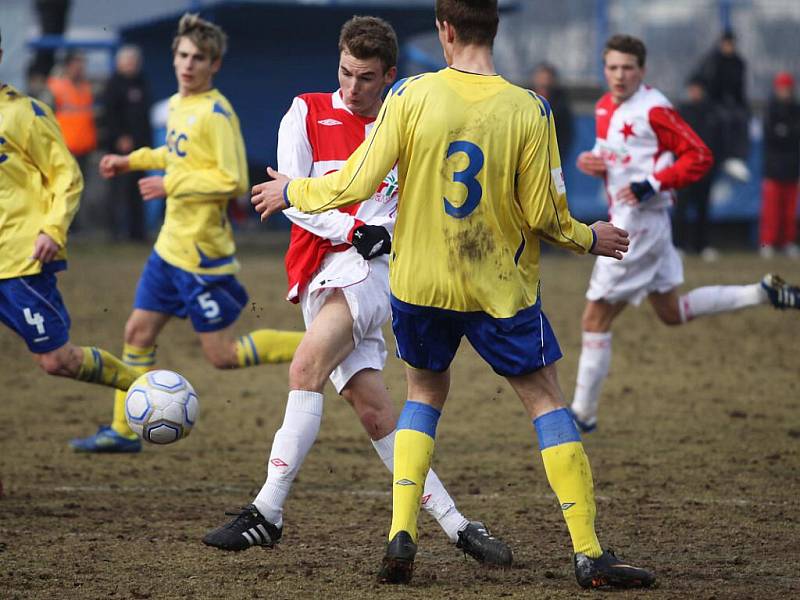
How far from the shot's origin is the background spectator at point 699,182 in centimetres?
1805

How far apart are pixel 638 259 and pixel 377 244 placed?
11.2 ft

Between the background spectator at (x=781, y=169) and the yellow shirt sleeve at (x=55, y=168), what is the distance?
1297cm

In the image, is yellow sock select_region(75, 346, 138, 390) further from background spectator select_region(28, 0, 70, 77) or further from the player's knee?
background spectator select_region(28, 0, 70, 77)

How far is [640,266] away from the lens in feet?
27.3

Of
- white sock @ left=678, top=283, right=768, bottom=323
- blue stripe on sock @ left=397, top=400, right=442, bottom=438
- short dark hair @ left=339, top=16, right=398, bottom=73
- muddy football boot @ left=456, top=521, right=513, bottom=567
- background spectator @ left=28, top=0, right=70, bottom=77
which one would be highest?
background spectator @ left=28, top=0, right=70, bottom=77

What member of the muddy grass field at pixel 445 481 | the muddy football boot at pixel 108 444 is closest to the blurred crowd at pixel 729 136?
the muddy grass field at pixel 445 481

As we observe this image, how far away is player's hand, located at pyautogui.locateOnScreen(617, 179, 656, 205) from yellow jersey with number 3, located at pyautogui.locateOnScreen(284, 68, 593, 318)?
3.25 meters

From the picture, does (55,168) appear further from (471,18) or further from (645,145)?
(645,145)

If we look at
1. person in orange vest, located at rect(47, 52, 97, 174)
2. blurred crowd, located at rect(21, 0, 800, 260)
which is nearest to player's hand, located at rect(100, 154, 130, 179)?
blurred crowd, located at rect(21, 0, 800, 260)

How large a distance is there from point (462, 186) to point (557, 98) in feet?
42.6

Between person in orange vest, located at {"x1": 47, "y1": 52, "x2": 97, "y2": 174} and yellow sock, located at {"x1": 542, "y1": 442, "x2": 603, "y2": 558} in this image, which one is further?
person in orange vest, located at {"x1": 47, "y1": 52, "x2": 97, "y2": 174}

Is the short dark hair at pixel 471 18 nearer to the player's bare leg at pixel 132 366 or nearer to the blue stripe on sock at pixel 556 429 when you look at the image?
the blue stripe on sock at pixel 556 429

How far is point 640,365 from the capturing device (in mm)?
10922

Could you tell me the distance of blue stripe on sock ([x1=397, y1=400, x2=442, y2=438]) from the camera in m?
5.09
